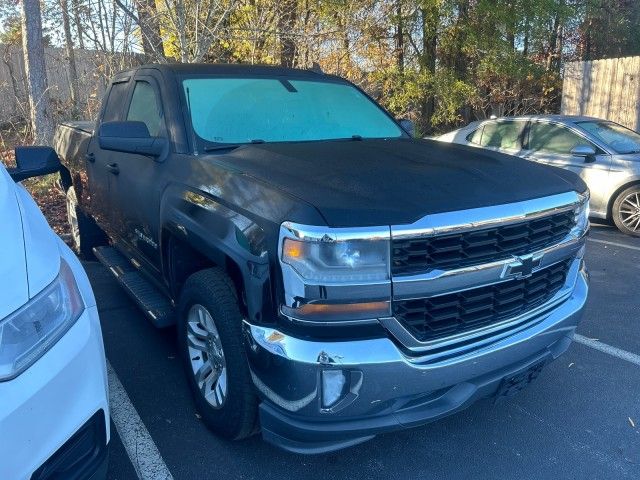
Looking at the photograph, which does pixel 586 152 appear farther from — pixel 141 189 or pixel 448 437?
pixel 141 189

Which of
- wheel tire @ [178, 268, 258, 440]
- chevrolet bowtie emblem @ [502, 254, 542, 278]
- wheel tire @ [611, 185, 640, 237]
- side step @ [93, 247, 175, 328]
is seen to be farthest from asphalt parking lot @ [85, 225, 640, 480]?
wheel tire @ [611, 185, 640, 237]

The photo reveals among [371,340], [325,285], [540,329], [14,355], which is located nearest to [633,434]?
[540,329]

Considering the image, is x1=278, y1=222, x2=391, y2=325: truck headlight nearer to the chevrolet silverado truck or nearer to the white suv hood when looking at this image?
the chevrolet silverado truck

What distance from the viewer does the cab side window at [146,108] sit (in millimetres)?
3506

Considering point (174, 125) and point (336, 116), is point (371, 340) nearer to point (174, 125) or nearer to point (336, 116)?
point (174, 125)

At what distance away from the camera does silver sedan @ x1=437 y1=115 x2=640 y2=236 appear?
23.3ft

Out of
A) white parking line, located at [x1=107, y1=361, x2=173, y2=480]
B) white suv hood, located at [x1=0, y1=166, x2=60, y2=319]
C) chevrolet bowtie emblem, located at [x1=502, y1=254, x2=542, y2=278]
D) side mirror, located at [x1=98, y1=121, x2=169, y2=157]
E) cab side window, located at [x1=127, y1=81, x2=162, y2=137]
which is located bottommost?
white parking line, located at [x1=107, y1=361, x2=173, y2=480]

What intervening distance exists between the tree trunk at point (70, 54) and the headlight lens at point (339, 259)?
29.7ft

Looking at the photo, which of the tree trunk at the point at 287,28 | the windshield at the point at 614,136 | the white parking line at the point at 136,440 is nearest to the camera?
the white parking line at the point at 136,440

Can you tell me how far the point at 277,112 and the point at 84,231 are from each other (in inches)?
112

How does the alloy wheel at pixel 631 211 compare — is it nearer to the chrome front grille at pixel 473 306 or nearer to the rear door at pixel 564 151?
the rear door at pixel 564 151

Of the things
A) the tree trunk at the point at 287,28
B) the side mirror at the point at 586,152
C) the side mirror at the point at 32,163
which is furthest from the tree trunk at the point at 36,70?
the side mirror at the point at 586,152

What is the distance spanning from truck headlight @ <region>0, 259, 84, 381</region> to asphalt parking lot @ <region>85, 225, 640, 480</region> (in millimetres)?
1098

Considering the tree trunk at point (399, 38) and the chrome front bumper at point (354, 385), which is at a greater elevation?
the tree trunk at point (399, 38)
